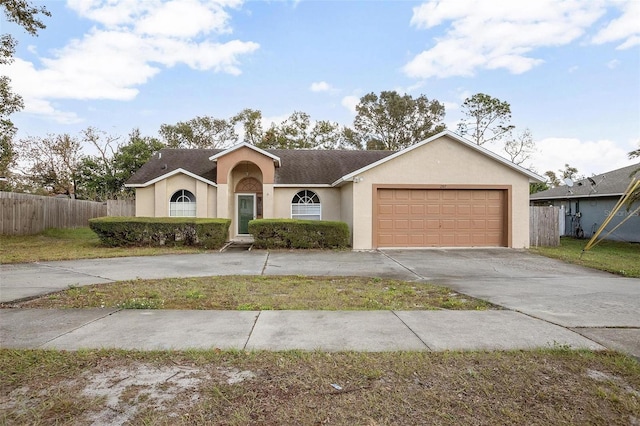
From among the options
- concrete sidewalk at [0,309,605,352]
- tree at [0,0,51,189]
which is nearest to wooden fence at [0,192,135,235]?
tree at [0,0,51,189]

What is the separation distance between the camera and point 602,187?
2005 cm

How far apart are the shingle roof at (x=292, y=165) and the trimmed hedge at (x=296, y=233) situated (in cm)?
389

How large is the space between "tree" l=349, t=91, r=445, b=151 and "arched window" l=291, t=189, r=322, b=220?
21192 mm

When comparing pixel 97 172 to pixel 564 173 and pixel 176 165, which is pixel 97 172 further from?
pixel 564 173

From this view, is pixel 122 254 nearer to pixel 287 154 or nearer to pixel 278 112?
pixel 287 154

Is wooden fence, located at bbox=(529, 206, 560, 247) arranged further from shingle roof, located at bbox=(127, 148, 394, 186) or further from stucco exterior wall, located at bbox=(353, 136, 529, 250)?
shingle roof, located at bbox=(127, 148, 394, 186)

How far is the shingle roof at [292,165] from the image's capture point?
58.5 feet

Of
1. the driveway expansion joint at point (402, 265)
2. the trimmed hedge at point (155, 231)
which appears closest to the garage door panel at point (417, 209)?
the driveway expansion joint at point (402, 265)

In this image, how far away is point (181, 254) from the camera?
1261 cm

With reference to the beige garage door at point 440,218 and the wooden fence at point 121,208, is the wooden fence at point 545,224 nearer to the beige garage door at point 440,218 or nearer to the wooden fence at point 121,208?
the beige garage door at point 440,218

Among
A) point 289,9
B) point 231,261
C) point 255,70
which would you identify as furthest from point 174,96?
point 231,261

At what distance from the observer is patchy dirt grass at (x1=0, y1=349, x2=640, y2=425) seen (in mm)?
2590

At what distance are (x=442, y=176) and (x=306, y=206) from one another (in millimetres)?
6598

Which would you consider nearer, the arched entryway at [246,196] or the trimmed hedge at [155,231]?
the trimmed hedge at [155,231]
